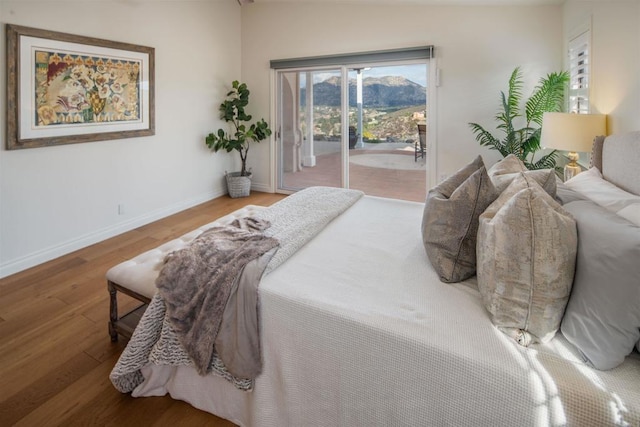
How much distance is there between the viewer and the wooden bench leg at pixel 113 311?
195cm

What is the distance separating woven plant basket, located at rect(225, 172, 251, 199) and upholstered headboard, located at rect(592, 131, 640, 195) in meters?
4.31

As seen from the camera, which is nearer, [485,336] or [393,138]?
[485,336]

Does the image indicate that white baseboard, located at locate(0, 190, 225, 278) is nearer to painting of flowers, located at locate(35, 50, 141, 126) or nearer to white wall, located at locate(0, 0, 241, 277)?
white wall, located at locate(0, 0, 241, 277)

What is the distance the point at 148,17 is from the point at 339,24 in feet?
7.68

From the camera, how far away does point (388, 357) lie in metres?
1.17

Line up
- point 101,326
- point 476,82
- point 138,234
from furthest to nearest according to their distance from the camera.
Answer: point 476,82
point 138,234
point 101,326

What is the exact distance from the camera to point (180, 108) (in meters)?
4.58

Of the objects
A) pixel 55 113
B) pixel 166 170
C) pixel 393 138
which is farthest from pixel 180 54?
pixel 393 138

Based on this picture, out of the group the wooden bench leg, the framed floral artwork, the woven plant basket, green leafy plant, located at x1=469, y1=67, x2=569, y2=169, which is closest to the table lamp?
green leafy plant, located at x1=469, y1=67, x2=569, y2=169

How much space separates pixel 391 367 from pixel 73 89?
12.0 ft

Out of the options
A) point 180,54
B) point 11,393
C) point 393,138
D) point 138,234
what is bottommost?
point 11,393

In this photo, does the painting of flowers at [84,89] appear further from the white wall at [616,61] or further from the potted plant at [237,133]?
the white wall at [616,61]

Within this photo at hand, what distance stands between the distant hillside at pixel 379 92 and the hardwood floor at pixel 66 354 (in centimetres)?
337

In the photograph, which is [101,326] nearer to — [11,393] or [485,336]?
[11,393]
